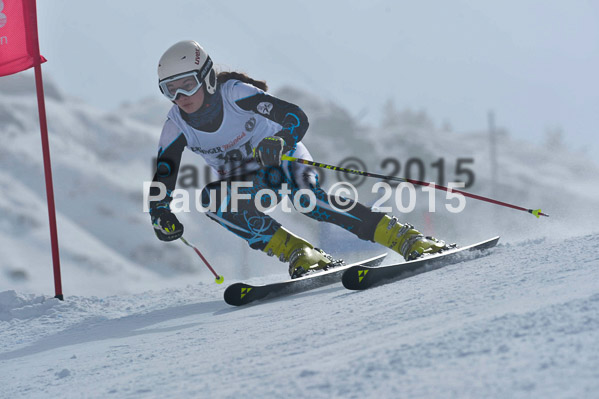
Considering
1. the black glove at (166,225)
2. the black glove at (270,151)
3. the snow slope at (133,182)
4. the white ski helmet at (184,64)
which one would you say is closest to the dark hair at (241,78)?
the white ski helmet at (184,64)

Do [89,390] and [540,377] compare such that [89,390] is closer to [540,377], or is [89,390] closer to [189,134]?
[540,377]

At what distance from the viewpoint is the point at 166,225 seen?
4.12 m

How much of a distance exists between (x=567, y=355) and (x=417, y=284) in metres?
1.59

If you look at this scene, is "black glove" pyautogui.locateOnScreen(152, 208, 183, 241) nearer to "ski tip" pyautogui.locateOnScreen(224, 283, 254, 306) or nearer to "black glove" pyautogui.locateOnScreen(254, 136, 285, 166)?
"ski tip" pyautogui.locateOnScreen(224, 283, 254, 306)

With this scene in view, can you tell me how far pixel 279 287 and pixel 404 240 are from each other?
812 millimetres

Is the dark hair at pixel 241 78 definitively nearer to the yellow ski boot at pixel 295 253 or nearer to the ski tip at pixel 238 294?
the yellow ski boot at pixel 295 253

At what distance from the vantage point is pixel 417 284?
3.18 meters

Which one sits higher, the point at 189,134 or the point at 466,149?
the point at 466,149

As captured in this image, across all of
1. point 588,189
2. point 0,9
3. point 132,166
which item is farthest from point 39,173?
point 0,9

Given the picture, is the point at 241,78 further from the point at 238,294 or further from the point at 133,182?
the point at 133,182

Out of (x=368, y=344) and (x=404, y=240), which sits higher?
(x=404, y=240)

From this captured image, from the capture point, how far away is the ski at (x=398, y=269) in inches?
136

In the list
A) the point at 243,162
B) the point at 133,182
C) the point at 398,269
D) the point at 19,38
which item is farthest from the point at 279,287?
the point at 133,182

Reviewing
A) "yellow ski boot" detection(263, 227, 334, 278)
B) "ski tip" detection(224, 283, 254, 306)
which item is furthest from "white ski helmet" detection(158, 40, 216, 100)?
"ski tip" detection(224, 283, 254, 306)
